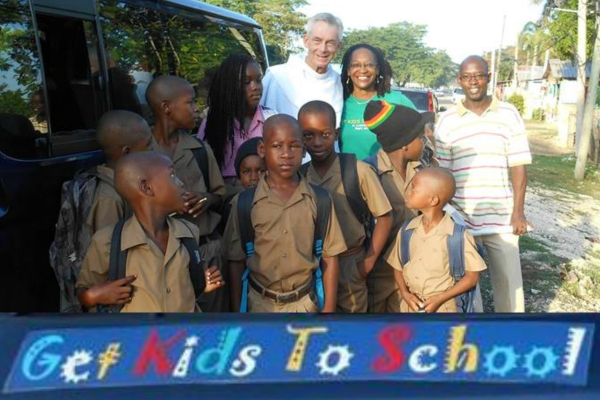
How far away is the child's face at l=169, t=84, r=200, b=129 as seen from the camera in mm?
2574

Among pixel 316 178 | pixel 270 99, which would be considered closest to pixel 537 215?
pixel 270 99

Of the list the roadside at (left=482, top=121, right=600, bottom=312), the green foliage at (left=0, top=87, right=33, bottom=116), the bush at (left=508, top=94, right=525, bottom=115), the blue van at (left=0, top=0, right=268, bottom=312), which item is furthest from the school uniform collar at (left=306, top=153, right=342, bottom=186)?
the bush at (left=508, top=94, right=525, bottom=115)

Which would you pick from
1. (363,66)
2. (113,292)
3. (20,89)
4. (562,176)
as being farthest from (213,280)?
(562,176)

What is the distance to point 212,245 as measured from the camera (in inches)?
94.0

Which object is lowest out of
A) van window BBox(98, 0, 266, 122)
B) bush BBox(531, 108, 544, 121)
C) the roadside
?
bush BBox(531, 108, 544, 121)

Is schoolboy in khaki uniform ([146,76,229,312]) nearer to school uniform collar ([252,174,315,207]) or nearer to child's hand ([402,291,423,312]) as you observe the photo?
school uniform collar ([252,174,315,207])

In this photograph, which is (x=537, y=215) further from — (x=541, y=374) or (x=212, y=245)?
(x=541, y=374)

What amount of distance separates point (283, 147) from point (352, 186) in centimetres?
46

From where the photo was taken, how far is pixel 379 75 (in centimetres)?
334

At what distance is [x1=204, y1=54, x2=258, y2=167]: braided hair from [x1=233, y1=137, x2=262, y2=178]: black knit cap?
0.85 feet

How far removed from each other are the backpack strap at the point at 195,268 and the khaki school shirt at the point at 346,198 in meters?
0.75

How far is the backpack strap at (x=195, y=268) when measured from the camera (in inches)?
75.5

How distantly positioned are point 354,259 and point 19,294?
1.41 meters

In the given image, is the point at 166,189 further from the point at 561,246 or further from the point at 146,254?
the point at 561,246
